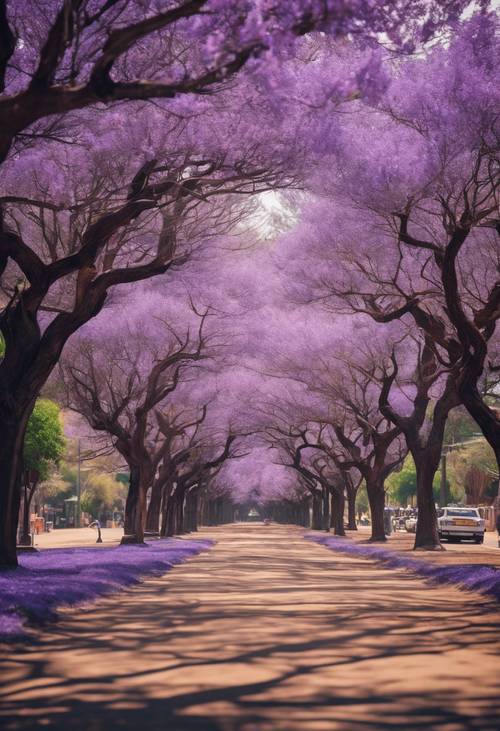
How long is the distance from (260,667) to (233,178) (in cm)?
1113

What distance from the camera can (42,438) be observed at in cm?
4641

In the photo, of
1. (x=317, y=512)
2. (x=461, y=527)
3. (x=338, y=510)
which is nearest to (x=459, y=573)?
(x=461, y=527)

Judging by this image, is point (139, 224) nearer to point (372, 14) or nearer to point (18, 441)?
point (18, 441)

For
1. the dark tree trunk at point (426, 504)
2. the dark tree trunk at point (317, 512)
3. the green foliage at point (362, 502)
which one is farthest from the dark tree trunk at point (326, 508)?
the green foliage at point (362, 502)

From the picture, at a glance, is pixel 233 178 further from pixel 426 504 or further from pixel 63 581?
pixel 426 504

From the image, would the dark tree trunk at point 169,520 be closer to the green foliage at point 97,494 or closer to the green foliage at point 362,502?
the green foliage at point 97,494

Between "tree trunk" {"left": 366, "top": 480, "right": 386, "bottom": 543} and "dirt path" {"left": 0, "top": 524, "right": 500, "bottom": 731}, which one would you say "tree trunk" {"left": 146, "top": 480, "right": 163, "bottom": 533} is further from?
"dirt path" {"left": 0, "top": 524, "right": 500, "bottom": 731}

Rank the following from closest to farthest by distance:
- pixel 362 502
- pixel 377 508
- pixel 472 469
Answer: pixel 377 508, pixel 472 469, pixel 362 502

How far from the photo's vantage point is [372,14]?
1062 centimetres

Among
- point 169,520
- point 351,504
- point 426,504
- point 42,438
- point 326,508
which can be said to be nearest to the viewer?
point 426,504

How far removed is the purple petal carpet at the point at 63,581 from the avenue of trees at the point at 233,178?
69.6 inches

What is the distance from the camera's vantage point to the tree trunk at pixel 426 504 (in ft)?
112

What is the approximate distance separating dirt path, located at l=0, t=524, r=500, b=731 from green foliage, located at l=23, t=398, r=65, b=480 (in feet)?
100

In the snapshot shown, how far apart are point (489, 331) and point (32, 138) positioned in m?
11.0
